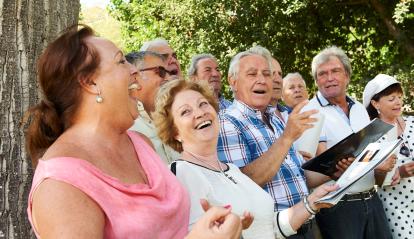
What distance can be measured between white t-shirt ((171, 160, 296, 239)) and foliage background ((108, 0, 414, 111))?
9.52 metres

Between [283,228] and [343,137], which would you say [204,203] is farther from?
[343,137]

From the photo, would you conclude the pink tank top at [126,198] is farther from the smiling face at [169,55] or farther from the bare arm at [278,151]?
the smiling face at [169,55]

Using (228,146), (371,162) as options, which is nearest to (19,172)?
(228,146)

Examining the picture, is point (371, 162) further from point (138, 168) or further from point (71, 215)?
point (71, 215)

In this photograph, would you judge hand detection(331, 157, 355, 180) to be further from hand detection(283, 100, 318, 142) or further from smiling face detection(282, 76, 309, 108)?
smiling face detection(282, 76, 309, 108)

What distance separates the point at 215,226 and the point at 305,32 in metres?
11.4

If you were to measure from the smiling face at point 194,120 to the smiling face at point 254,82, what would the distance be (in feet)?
2.38

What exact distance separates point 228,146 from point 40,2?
4.34 ft

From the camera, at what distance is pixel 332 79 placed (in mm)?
4582

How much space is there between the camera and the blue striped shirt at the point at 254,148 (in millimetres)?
3172

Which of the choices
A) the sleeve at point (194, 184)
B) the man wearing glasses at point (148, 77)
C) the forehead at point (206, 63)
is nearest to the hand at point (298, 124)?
the sleeve at point (194, 184)

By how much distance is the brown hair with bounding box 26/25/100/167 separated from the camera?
175cm

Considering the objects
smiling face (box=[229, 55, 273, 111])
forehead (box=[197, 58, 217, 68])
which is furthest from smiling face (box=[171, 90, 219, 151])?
forehead (box=[197, 58, 217, 68])

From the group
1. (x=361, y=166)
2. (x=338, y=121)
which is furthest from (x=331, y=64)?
(x=361, y=166)
